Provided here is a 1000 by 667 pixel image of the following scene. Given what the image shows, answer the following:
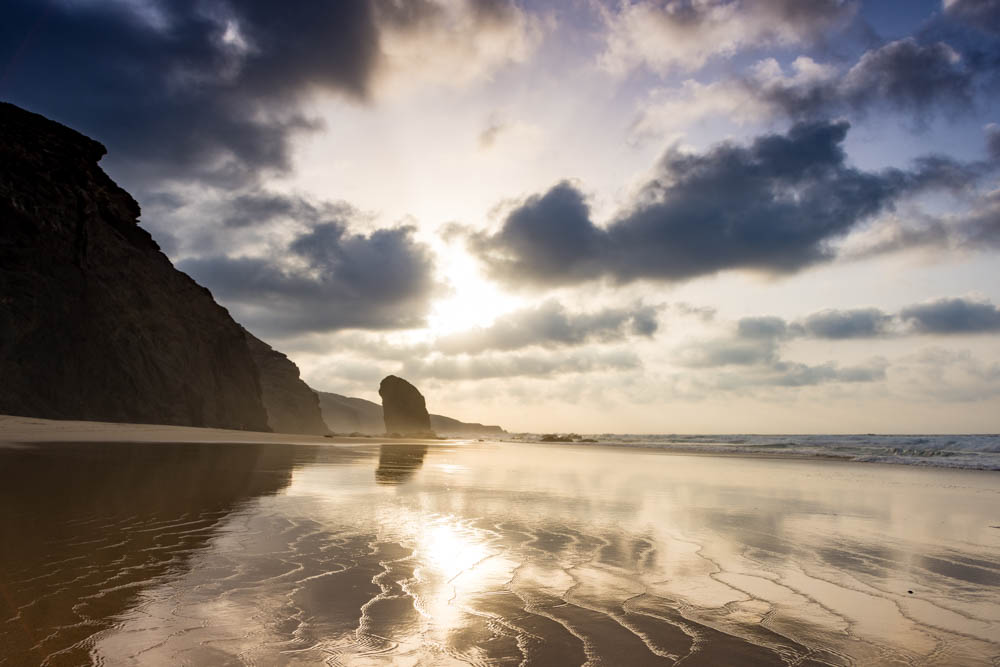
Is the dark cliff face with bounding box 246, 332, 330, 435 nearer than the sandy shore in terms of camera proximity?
No

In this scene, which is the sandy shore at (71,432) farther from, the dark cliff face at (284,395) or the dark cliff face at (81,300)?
the dark cliff face at (284,395)

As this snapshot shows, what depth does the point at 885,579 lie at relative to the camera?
18.4 ft

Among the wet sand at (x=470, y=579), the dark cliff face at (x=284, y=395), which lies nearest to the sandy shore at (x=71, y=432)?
the wet sand at (x=470, y=579)

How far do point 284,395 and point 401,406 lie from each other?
23133 mm

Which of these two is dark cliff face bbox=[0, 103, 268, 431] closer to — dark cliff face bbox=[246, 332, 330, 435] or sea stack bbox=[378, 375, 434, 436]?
dark cliff face bbox=[246, 332, 330, 435]

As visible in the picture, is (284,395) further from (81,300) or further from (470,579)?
(470,579)

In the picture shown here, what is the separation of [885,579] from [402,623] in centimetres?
512

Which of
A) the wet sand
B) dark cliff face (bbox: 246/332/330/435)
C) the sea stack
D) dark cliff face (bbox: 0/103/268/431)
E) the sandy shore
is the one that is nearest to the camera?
the wet sand

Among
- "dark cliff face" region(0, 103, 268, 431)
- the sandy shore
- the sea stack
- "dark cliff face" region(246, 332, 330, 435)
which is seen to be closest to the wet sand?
the sandy shore

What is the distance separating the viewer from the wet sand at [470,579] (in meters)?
3.40

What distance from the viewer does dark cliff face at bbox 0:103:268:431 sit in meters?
32.2

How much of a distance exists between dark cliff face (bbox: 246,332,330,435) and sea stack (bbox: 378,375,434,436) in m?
13.1

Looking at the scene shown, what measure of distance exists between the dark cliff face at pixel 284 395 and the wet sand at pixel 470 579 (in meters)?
84.1

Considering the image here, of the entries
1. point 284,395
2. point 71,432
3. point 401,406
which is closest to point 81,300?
point 71,432
